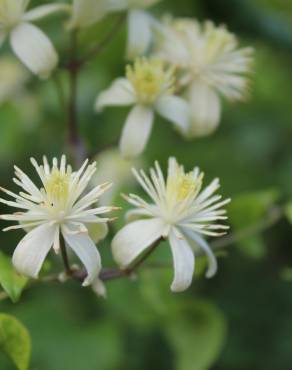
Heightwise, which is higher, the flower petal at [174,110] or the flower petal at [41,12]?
the flower petal at [41,12]

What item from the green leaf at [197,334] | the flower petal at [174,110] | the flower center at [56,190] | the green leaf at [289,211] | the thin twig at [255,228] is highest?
the flower petal at [174,110]

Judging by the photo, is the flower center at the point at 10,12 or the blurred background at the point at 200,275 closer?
the flower center at the point at 10,12

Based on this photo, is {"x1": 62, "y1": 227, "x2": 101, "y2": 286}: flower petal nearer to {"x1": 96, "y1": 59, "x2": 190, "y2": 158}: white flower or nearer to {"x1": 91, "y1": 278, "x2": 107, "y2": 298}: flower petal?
{"x1": 91, "y1": 278, "x2": 107, "y2": 298}: flower petal

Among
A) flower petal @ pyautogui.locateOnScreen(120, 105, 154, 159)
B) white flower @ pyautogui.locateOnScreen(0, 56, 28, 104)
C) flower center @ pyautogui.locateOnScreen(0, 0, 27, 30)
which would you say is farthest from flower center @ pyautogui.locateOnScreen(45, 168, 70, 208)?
white flower @ pyautogui.locateOnScreen(0, 56, 28, 104)

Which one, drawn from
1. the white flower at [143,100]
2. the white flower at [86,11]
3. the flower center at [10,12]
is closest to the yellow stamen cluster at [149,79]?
the white flower at [143,100]

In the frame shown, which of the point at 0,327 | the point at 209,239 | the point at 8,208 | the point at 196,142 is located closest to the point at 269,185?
the point at 196,142

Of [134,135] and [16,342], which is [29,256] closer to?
[16,342]

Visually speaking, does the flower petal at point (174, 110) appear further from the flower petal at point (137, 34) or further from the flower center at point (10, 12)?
the flower center at point (10, 12)
